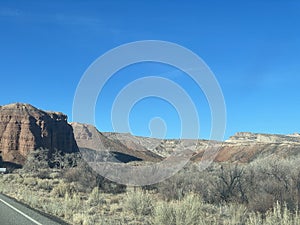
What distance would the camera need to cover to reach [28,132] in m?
106

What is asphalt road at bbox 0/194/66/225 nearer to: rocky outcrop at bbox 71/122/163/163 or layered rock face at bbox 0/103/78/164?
layered rock face at bbox 0/103/78/164

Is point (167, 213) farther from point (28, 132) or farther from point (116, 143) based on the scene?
point (116, 143)

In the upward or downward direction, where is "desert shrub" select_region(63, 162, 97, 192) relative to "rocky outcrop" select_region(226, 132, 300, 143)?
downward

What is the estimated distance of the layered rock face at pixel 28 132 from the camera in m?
104

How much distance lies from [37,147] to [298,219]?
99524 mm

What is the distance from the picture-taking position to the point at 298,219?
10477mm

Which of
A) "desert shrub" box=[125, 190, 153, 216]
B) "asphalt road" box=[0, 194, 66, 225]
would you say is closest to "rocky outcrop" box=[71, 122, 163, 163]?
"desert shrub" box=[125, 190, 153, 216]

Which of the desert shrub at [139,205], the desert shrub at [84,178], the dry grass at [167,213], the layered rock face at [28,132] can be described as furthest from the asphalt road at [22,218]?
the layered rock face at [28,132]

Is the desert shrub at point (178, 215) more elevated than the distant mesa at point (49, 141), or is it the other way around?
the distant mesa at point (49, 141)

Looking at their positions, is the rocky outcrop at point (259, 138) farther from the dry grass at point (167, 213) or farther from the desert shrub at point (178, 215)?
the desert shrub at point (178, 215)

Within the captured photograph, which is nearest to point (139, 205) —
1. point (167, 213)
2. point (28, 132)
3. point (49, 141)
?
point (167, 213)

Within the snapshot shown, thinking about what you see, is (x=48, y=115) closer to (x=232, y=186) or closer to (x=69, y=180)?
(x=69, y=180)

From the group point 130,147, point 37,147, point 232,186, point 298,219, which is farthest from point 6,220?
point 130,147

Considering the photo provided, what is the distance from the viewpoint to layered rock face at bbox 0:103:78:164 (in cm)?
10356
